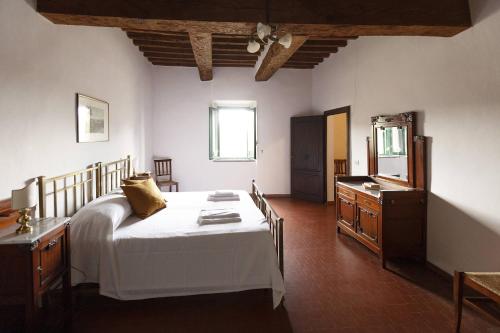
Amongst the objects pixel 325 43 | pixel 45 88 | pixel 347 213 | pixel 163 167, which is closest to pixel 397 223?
pixel 347 213

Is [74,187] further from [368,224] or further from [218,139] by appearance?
[218,139]

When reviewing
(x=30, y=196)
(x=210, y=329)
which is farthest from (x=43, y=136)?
(x=210, y=329)

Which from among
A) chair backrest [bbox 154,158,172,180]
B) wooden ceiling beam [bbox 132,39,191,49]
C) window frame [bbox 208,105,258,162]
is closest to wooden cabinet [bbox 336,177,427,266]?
wooden ceiling beam [bbox 132,39,191,49]

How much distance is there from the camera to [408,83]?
12.5 ft

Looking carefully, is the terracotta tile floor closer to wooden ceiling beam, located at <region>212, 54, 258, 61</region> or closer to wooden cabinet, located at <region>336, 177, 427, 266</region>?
wooden cabinet, located at <region>336, 177, 427, 266</region>

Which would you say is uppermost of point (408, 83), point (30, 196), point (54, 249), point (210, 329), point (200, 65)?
point (200, 65)

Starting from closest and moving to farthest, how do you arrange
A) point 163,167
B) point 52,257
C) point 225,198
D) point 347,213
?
1. point 52,257
2. point 225,198
3. point 347,213
4. point 163,167

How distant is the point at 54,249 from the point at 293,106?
6181 millimetres

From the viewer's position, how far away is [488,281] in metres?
2.09

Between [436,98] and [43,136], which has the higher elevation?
[436,98]

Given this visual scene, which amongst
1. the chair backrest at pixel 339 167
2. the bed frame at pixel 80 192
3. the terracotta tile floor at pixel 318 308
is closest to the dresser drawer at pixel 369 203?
the terracotta tile floor at pixel 318 308

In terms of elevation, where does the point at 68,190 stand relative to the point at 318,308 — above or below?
above

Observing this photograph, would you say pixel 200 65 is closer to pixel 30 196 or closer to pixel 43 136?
pixel 43 136

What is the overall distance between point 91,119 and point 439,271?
13.1 feet
